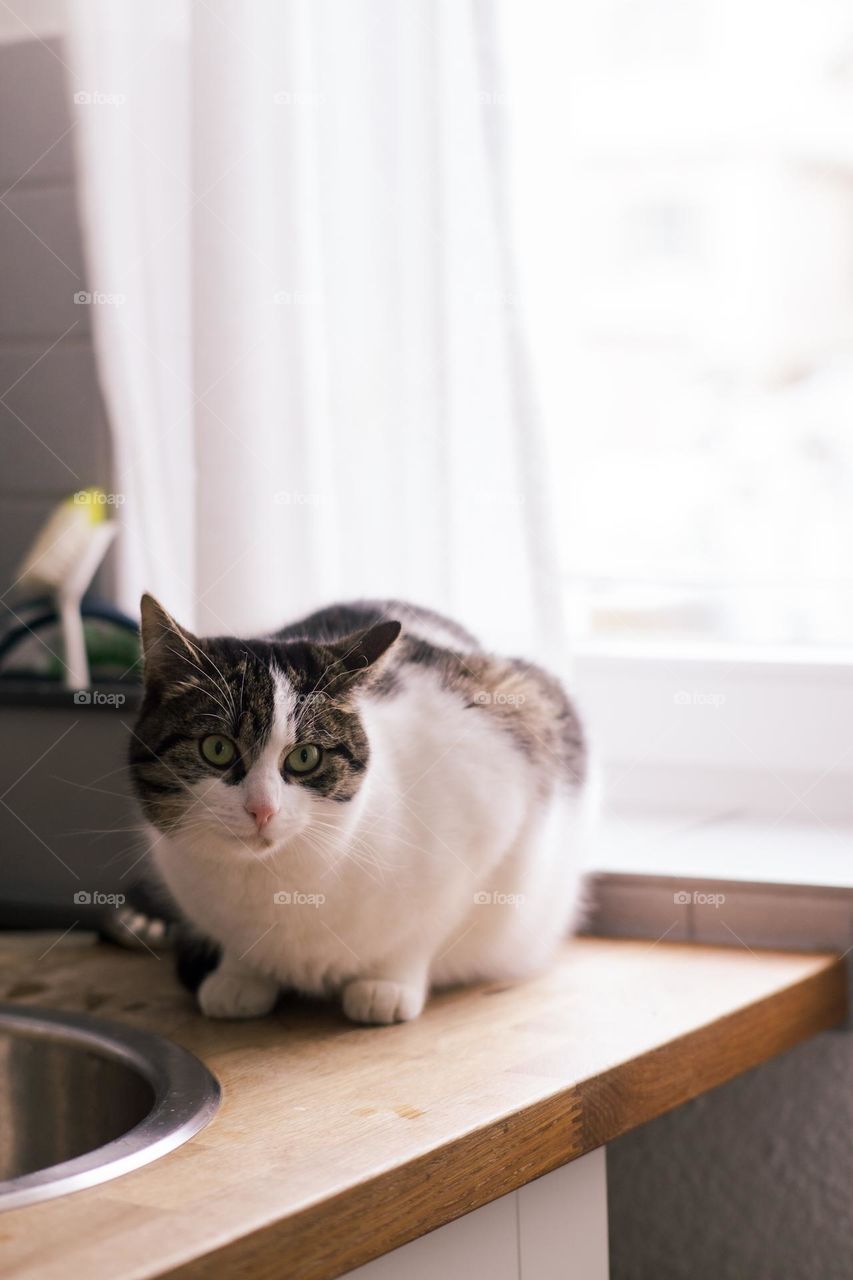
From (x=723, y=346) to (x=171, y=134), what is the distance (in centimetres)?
72

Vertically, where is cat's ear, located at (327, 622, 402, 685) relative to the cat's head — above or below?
above

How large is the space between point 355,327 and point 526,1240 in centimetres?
91

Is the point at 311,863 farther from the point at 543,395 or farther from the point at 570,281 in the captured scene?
the point at 570,281

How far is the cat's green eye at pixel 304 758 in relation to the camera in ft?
3.40

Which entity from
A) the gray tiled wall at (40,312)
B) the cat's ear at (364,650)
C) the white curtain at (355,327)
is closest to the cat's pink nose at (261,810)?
the cat's ear at (364,650)

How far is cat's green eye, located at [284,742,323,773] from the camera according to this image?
1.04m

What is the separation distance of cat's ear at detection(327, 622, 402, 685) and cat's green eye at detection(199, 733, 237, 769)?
10cm

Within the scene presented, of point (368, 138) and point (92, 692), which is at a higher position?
point (368, 138)

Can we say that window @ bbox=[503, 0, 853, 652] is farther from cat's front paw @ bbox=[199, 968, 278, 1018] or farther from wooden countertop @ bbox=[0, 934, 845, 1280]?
cat's front paw @ bbox=[199, 968, 278, 1018]

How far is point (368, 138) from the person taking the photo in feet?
4.60

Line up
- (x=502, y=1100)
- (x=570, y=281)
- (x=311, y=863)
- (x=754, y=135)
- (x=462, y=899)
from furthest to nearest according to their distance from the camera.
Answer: (x=754, y=135), (x=570, y=281), (x=462, y=899), (x=311, y=863), (x=502, y=1100)

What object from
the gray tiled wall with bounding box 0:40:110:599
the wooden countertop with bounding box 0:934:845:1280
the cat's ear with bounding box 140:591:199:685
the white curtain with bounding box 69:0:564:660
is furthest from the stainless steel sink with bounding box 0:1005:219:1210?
the gray tiled wall with bounding box 0:40:110:599

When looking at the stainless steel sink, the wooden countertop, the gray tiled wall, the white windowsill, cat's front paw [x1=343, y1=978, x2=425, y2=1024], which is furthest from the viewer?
the gray tiled wall

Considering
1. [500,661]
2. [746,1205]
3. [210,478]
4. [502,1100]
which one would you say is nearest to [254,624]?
[210,478]
